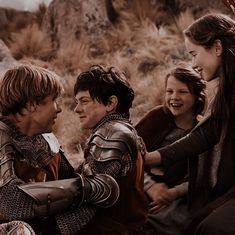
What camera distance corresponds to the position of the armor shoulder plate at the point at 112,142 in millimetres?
2254

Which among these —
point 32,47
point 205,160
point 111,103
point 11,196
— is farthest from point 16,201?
point 32,47

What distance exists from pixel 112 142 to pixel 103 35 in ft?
24.5

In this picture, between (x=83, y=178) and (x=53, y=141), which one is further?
(x=53, y=141)

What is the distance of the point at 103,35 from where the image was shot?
31.6 feet

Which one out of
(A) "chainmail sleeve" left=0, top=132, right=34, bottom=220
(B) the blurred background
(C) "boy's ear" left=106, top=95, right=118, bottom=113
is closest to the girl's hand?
(C) "boy's ear" left=106, top=95, right=118, bottom=113

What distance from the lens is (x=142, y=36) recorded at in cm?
936

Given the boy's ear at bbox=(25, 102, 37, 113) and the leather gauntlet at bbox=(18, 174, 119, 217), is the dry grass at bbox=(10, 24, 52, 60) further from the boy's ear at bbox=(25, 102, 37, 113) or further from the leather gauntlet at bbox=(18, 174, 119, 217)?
the leather gauntlet at bbox=(18, 174, 119, 217)

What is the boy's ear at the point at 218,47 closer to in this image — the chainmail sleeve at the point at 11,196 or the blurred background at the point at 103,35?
the chainmail sleeve at the point at 11,196

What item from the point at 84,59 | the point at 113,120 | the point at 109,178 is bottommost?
the point at 84,59

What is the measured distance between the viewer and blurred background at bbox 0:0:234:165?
8.18m

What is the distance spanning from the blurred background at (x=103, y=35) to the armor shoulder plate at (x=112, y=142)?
505cm

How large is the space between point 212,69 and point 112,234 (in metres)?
0.84

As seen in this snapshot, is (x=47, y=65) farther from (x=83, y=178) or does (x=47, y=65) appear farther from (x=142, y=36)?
(x=83, y=178)

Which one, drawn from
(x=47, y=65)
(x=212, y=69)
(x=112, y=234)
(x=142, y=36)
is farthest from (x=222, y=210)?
(x=142, y=36)
